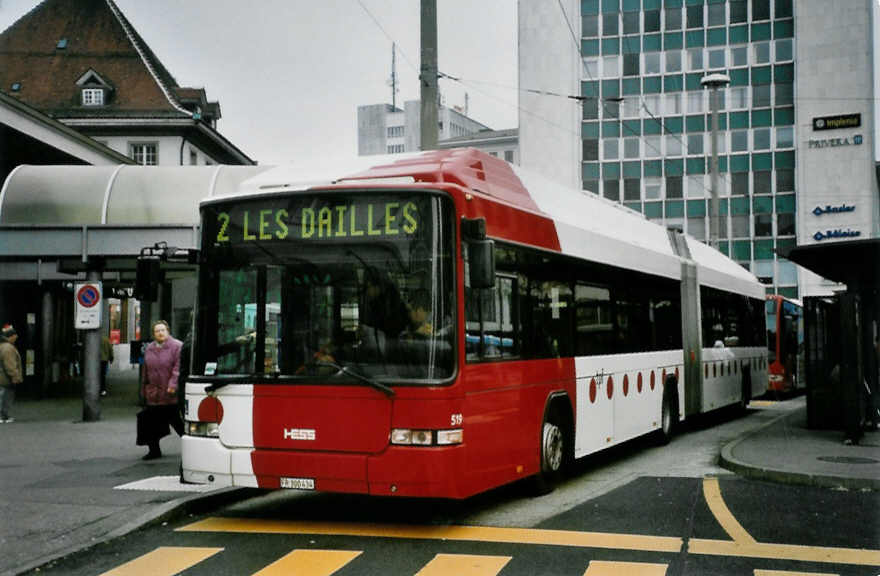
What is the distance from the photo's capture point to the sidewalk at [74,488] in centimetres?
840

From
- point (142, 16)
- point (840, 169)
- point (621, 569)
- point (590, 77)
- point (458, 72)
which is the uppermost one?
point (590, 77)

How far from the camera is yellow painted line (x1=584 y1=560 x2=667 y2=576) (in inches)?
281

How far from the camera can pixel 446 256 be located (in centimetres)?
851

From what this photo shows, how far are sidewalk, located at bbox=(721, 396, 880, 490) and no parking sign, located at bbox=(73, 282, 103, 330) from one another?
1083cm

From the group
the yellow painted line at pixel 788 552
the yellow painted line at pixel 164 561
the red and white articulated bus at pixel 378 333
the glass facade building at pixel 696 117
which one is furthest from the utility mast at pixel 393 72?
the glass facade building at pixel 696 117

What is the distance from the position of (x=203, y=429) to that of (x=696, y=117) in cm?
6410

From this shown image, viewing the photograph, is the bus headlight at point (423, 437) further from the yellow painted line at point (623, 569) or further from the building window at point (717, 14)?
the building window at point (717, 14)

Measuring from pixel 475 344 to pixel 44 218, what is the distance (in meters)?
13.9

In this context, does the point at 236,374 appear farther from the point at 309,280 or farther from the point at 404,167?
the point at 404,167

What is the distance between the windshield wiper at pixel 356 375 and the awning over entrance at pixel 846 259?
7.32m

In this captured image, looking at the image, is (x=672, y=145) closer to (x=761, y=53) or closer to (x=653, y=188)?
(x=653, y=188)

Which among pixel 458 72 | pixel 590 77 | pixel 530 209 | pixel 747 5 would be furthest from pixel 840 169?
pixel 530 209

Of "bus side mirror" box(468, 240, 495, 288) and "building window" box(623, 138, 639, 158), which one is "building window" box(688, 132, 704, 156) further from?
"bus side mirror" box(468, 240, 495, 288)

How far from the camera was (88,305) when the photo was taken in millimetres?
18812
